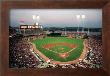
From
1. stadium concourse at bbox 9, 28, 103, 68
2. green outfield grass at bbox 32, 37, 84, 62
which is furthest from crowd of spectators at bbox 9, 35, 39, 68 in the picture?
green outfield grass at bbox 32, 37, 84, 62

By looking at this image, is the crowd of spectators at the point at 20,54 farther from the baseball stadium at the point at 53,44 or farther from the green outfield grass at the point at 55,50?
the green outfield grass at the point at 55,50

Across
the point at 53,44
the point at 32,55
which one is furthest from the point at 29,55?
the point at 53,44

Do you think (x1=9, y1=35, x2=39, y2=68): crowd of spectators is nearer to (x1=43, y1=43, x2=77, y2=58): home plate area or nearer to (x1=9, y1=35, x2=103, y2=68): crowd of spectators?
(x1=9, y1=35, x2=103, y2=68): crowd of spectators

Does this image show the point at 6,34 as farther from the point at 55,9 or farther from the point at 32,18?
the point at 55,9

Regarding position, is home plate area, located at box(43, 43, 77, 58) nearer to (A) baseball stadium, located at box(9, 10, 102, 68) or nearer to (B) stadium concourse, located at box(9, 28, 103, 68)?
(A) baseball stadium, located at box(9, 10, 102, 68)

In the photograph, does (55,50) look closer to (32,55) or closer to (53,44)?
(53,44)

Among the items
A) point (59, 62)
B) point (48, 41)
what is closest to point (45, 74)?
point (59, 62)
